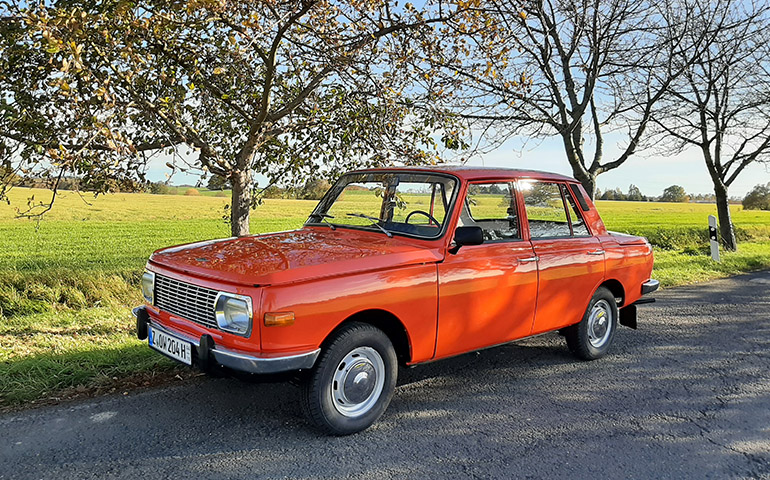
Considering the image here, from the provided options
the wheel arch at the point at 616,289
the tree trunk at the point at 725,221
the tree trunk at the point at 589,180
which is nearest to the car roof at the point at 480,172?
the wheel arch at the point at 616,289

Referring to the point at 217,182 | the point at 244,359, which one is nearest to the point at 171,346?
the point at 244,359

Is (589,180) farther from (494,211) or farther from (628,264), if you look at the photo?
(494,211)

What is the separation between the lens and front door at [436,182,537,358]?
4172 millimetres

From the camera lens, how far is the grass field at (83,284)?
15.6ft

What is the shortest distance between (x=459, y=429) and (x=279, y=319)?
5.08 ft

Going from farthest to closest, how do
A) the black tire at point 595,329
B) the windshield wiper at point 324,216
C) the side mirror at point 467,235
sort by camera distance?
the black tire at point 595,329
the windshield wiper at point 324,216
the side mirror at point 467,235

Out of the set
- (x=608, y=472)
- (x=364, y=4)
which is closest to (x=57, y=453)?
(x=608, y=472)

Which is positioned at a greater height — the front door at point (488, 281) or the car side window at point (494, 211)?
the car side window at point (494, 211)

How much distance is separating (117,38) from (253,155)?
6.66 ft

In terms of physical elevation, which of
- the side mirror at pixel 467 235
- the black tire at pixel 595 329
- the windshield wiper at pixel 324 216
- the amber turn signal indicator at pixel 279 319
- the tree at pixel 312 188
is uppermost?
the tree at pixel 312 188

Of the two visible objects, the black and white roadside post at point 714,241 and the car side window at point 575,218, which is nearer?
the car side window at point 575,218

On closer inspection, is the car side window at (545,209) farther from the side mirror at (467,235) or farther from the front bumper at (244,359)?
the front bumper at (244,359)

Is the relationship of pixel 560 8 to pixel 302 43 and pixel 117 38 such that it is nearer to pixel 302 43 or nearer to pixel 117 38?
pixel 302 43

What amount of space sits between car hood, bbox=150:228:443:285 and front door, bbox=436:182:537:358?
0.30 meters
